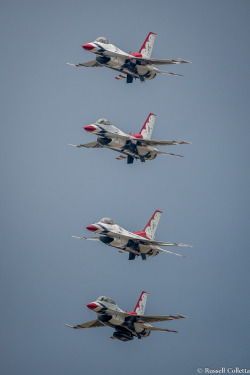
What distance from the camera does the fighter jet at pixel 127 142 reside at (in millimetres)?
110375

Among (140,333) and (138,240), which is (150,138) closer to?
(138,240)

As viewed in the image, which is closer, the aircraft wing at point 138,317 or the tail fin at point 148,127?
the aircraft wing at point 138,317

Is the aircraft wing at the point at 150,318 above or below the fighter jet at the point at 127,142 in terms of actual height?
below

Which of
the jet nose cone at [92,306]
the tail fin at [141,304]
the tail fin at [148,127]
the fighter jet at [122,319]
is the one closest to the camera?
the jet nose cone at [92,306]

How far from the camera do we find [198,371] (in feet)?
381

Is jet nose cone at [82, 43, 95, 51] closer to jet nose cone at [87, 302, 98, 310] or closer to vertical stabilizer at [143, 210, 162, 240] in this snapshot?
vertical stabilizer at [143, 210, 162, 240]

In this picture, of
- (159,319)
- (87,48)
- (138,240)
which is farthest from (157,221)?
(87,48)

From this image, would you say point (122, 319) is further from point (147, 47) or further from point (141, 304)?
point (147, 47)

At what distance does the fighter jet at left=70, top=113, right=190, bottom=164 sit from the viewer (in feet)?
362

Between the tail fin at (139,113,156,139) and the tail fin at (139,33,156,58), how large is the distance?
723 centimetres

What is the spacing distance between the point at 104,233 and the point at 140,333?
1176 cm

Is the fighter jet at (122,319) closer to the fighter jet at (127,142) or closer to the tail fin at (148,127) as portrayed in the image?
the fighter jet at (127,142)

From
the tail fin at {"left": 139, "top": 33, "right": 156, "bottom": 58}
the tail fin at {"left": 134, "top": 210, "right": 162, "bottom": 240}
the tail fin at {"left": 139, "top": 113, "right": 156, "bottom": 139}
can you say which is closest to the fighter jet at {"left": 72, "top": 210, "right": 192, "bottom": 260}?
the tail fin at {"left": 134, "top": 210, "right": 162, "bottom": 240}

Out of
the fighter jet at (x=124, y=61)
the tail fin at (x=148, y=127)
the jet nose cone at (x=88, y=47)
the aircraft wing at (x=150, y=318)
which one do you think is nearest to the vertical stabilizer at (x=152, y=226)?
the tail fin at (x=148, y=127)
